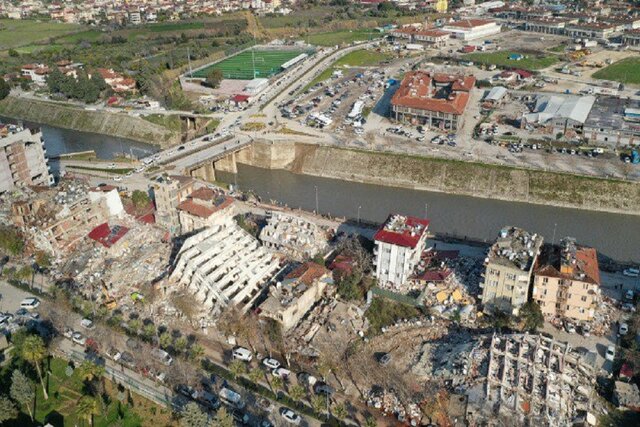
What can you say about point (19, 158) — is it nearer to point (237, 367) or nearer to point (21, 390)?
point (21, 390)

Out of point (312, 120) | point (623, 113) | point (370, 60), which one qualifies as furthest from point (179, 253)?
point (370, 60)

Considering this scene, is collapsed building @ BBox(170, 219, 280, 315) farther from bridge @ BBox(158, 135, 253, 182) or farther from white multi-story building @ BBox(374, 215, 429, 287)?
bridge @ BBox(158, 135, 253, 182)

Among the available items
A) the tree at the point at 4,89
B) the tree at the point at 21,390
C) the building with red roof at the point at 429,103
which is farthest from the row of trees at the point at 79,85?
the tree at the point at 21,390

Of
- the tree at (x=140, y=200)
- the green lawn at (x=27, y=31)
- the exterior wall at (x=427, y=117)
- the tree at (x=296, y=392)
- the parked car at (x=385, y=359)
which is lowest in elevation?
the parked car at (x=385, y=359)

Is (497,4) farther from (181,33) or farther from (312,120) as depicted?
(312,120)

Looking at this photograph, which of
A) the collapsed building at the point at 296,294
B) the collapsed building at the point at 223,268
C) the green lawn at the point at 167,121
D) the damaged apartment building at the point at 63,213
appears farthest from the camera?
the green lawn at the point at 167,121

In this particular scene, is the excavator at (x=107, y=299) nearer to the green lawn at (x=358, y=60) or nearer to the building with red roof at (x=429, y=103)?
the building with red roof at (x=429, y=103)

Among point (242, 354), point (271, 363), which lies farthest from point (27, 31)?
point (271, 363)
